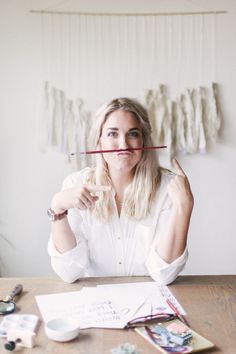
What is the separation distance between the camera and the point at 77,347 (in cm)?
109

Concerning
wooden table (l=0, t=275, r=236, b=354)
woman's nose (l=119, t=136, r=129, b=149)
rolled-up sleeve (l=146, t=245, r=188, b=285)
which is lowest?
wooden table (l=0, t=275, r=236, b=354)

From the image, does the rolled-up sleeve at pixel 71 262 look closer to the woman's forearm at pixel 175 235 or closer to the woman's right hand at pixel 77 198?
the woman's right hand at pixel 77 198

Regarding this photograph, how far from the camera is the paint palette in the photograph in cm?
116

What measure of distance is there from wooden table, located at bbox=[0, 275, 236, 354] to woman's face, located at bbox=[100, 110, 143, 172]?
45 centimetres

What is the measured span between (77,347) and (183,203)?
0.68 m

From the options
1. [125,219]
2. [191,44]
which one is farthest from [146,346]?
[191,44]

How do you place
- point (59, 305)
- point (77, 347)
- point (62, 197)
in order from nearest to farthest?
point (77, 347)
point (59, 305)
point (62, 197)

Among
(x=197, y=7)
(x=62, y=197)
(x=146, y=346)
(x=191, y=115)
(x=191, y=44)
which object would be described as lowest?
(x=146, y=346)

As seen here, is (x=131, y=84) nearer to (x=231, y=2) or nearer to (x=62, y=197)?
(x=231, y=2)

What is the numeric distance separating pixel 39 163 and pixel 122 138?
1.18 meters

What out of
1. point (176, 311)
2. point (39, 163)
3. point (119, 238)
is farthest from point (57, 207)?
point (39, 163)

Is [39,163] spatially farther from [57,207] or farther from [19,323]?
[19,323]

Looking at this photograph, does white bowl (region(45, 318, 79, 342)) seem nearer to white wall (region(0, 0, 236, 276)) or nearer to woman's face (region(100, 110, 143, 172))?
woman's face (region(100, 110, 143, 172))

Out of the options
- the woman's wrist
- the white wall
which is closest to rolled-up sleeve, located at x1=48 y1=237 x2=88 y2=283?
the woman's wrist
